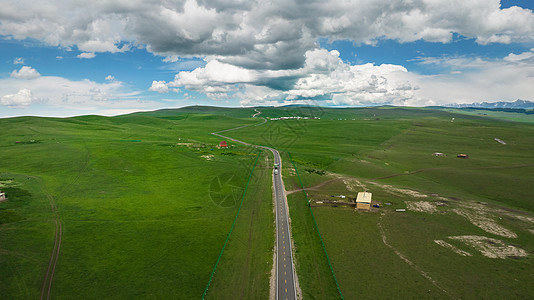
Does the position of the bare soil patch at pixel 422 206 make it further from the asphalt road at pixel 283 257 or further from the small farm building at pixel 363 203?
the asphalt road at pixel 283 257

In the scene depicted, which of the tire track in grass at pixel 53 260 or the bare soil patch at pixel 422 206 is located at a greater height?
the tire track in grass at pixel 53 260

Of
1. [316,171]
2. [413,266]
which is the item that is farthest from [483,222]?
[316,171]

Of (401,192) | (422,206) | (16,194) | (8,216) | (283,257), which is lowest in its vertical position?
(283,257)

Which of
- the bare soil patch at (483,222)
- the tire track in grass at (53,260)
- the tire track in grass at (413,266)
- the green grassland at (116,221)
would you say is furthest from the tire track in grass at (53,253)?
the bare soil patch at (483,222)

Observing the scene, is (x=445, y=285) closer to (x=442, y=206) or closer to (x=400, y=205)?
(x=400, y=205)

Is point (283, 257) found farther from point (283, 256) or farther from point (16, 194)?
point (16, 194)

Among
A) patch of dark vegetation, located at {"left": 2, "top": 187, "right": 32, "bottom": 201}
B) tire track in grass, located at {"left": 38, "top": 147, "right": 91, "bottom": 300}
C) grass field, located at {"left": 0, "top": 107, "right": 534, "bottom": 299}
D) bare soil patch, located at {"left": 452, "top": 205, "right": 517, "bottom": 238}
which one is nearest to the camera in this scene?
tire track in grass, located at {"left": 38, "top": 147, "right": 91, "bottom": 300}

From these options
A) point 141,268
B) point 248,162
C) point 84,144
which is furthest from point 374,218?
point 84,144

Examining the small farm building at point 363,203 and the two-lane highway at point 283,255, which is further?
the small farm building at point 363,203

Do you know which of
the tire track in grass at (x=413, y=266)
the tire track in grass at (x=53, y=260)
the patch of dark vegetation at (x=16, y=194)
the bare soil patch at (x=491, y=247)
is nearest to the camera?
the tire track in grass at (x=53, y=260)

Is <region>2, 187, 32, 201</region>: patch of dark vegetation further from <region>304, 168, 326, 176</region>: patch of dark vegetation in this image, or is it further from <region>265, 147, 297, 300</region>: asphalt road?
<region>304, 168, 326, 176</region>: patch of dark vegetation

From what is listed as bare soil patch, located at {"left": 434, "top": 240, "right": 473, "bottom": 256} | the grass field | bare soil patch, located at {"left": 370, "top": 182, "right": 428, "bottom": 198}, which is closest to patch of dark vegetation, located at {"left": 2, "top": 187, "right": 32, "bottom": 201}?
the grass field
